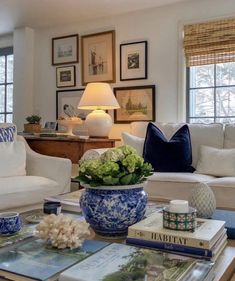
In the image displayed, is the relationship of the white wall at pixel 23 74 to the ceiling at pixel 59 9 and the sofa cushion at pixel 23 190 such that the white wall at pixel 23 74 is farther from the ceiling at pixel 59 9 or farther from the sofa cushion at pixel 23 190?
the sofa cushion at pixel 23 190

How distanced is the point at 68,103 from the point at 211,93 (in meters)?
1.78

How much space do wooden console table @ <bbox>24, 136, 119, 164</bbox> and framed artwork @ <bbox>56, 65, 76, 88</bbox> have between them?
99cm

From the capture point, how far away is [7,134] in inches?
111

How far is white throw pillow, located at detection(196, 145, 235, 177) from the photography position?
279 centimetres

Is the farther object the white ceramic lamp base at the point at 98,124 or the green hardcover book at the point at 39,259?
the white ceramic lamp base at the point at 98,124

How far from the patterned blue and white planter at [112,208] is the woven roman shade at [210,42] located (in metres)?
2.57

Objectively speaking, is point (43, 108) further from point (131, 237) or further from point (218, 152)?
point (131, 237)

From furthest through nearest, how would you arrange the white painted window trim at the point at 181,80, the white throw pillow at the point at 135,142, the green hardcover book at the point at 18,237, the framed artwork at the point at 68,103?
the framed artwork at the point at 68,103 < the white painted window trim at the point at 181,80 < the white throw pillow at the point at 135,142 < the green hardcover book at the point at 18,237

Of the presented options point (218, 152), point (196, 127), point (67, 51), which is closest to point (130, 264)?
point (218, 152)

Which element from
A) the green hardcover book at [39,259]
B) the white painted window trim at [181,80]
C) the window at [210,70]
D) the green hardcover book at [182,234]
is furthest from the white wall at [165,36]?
the green hardcover book at [39,259]

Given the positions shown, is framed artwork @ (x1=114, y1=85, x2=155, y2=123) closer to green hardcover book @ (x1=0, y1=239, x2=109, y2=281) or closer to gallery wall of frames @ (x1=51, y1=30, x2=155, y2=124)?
gallery wall of frames @ (x1=51, y1=30, x2=155, y2=124)

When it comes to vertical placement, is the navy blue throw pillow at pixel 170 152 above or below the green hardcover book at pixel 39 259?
above

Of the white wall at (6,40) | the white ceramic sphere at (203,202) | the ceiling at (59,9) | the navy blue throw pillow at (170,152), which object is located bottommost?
the white ceramic sphere at (203,202)

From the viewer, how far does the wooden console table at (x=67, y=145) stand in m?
3.46
